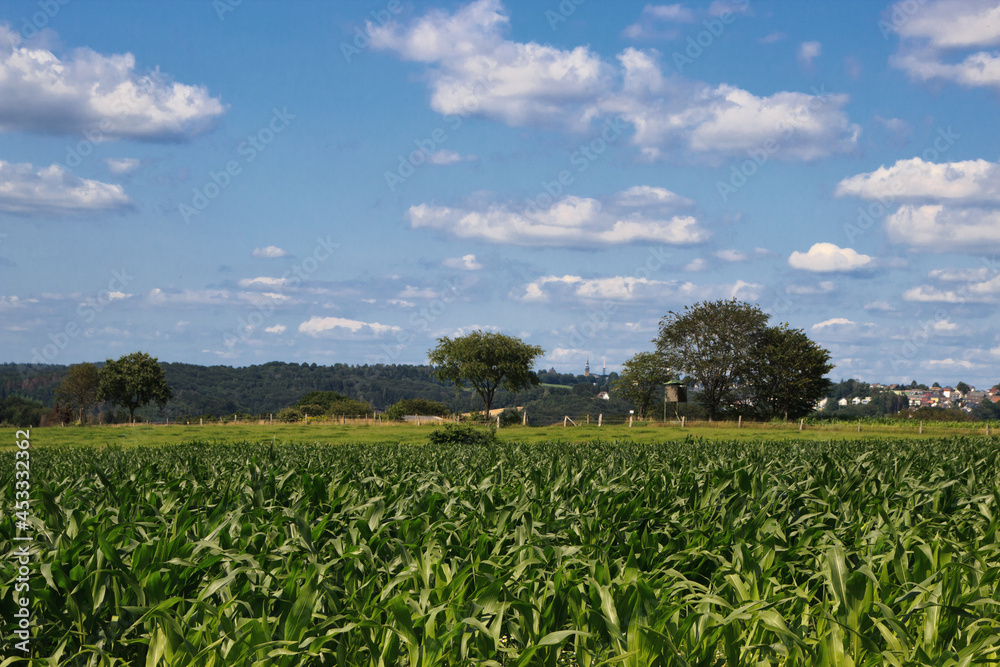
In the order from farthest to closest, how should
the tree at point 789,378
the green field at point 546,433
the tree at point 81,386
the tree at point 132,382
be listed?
1. the tree at point 81,386
2. the tree at point 132,382
3. the tree at point 789,378
4. the green field at point 546,433

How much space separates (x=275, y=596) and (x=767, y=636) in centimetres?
304

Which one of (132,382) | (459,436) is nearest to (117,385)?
(132,382)

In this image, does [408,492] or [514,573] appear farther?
[408,492]

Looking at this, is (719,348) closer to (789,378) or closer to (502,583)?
(789,378)

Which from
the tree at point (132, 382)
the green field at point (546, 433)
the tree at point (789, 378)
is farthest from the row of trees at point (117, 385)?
the tree at point (789, 378)

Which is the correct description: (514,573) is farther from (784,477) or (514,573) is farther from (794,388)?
(794,388)

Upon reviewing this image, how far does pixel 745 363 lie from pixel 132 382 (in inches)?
3476

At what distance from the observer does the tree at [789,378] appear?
85.5m

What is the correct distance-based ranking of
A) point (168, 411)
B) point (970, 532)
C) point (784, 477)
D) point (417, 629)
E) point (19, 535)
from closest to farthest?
1. point (417, 629)
2. point (19, 535)
3. point (970, 532)
4. point (784, 477)
5. point (168, 411)

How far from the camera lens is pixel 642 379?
92.6 meters

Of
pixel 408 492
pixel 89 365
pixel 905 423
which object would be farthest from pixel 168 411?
pixel 408 492

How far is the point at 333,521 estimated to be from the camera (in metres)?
6.00

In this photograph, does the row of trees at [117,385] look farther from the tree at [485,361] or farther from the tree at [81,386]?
the tree at [485,361]

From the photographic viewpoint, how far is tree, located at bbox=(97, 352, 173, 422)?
9881 cm
